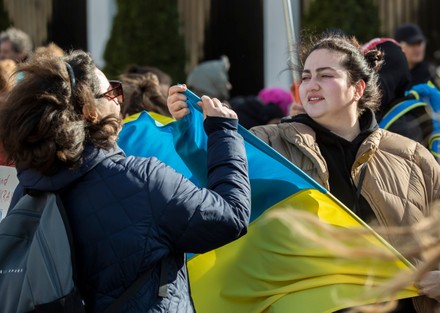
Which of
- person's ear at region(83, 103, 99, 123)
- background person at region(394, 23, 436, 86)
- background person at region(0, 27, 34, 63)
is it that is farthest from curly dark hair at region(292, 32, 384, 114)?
background person at region(0, 27, 34, 63)

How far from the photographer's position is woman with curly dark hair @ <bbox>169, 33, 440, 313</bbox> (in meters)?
3.43

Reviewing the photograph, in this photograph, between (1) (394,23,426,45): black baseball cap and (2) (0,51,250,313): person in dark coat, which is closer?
(2) (0,51,250,313): person in dark coat


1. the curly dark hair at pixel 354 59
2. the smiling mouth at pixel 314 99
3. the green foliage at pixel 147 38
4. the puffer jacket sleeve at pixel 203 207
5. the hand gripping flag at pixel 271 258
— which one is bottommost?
the green foliage at pixel 147 38

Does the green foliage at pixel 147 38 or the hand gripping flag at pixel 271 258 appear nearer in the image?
the hand gripping flag at pixel 271 258

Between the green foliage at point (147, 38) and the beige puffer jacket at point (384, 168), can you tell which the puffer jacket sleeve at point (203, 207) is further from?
the green foliage at point (147, 38)

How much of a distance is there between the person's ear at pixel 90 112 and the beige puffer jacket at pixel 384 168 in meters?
1.02

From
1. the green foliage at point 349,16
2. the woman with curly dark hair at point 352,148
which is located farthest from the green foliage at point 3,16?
the woman with curly dark hair at point 352,148

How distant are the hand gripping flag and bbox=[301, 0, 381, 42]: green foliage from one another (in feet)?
29.5

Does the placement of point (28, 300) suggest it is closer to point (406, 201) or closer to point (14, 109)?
point (14, 109)

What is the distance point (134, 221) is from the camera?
2.55 m

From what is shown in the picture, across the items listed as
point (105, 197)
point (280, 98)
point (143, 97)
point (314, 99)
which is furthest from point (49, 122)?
point (280, 98)

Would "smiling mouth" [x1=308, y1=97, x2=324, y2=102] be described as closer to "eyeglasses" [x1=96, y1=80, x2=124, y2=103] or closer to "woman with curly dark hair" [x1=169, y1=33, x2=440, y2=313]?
"woman with curly dark hair" [x1=169, y1=33, x2=440, y2=313]

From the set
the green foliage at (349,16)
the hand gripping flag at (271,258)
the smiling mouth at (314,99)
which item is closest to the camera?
the hand gripping flag at (271,258)

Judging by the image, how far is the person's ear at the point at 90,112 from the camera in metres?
2.64
